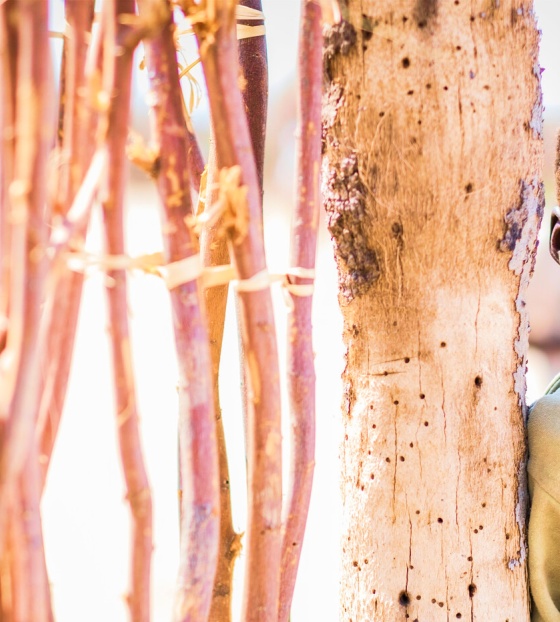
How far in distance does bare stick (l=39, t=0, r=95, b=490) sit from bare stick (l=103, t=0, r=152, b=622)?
0.02 metres

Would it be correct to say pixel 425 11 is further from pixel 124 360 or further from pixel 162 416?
pixel 162 416

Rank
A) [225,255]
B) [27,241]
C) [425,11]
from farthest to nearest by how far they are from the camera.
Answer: [225,255] < [425,11] < [27,241]

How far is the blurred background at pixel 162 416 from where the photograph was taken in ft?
6.88

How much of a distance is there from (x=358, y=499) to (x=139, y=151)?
46cm

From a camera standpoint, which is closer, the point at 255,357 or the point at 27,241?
the point at 27,241

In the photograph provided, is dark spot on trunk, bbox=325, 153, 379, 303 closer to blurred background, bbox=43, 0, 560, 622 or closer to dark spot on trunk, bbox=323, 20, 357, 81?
dark spot on trunk, bbox=323, 20, 357, 81

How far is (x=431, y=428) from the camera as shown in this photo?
26.7 inches

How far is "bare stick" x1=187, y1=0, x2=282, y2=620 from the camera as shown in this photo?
0.46 m

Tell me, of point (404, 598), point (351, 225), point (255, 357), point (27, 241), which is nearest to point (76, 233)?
point (27, 241)

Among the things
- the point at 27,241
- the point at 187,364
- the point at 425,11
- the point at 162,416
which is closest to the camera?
the point at 27,241

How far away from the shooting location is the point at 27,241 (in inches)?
13.4

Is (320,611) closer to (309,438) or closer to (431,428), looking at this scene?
(431,428)

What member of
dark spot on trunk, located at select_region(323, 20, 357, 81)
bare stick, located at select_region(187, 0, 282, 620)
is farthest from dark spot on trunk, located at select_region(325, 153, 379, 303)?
bare stick, located at select_region(187, 0, 282, 620)

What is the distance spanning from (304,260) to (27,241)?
0.76 feet
